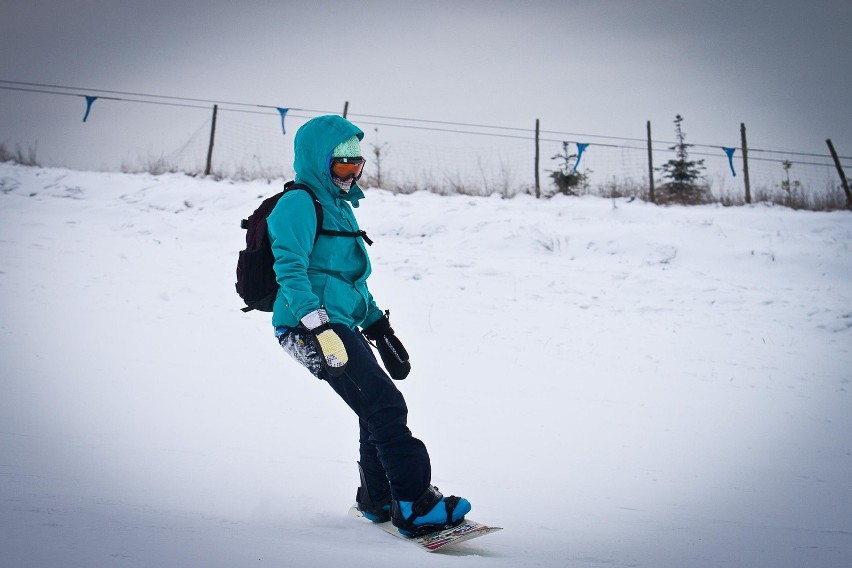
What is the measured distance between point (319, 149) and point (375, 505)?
1.64m

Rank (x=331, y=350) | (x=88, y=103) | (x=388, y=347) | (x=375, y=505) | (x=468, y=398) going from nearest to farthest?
(x=331, y=350), (x=375, y=505), (x=388, y=347), (x=468, y=398), (x=88, y=103)

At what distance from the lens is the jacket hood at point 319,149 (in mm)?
2535

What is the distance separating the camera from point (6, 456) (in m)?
2.91

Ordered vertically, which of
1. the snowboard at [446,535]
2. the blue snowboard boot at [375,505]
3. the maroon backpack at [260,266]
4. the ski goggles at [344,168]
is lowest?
the snowboard at [446,535]

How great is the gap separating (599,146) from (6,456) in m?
15.0

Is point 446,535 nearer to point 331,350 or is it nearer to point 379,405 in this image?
point 379,405

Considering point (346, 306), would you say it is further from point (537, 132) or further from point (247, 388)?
point (537, 132)

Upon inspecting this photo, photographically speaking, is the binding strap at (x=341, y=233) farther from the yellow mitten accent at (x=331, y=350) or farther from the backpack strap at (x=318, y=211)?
the yellow mitten accent at (x=331, y=350)

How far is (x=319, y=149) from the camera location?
2.54 metres

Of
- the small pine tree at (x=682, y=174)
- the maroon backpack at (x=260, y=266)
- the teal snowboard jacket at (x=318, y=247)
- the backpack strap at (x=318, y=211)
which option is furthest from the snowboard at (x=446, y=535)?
the small pine tree at (x=682, y=174)

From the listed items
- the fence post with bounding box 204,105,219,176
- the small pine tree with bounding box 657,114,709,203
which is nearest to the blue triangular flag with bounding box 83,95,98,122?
the fence post with bounding box 204,105,219,176

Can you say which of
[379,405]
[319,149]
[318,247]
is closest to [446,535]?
[379,405]

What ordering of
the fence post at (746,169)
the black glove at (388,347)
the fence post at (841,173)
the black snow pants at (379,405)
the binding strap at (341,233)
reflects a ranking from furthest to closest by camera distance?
the fence post at (746,169), the fence post at (841,173), the black glove at (388,347), the binding strap at (341,233), the black snow pants at (379,405)

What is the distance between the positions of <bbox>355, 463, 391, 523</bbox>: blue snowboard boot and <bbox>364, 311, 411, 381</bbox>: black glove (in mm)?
524
